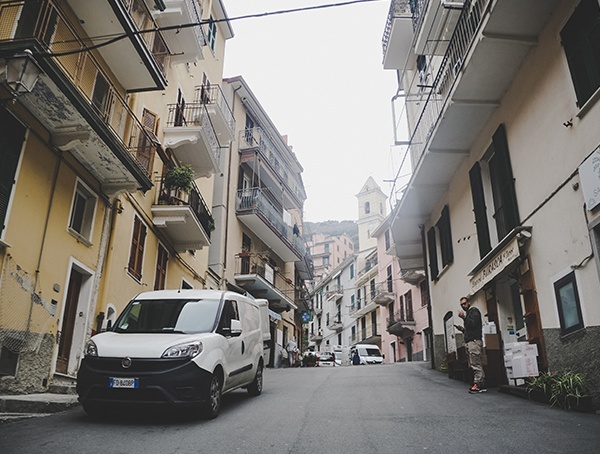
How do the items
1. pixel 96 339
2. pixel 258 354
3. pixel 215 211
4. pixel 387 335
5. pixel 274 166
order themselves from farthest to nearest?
1. pixel 387 335
2. pixel 274 166
3. pixel 215 211
4. pixel 258 354
5. pixel 96 339

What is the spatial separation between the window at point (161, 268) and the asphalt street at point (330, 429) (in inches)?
356

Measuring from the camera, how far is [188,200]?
17.8 metres

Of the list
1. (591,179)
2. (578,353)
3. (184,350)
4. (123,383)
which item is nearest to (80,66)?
(184,350)

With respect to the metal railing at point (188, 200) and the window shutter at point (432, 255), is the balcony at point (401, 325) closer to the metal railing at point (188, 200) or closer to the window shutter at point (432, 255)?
the window shutter at point (432, 255)

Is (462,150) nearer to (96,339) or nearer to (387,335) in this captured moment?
(96,339)

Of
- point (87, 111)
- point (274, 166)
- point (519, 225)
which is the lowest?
point (519, 225)

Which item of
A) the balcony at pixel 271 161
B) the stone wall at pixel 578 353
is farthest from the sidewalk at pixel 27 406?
the balcony at pixel 271 161

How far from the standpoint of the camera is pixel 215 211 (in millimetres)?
26203

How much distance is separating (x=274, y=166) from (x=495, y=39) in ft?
82.7

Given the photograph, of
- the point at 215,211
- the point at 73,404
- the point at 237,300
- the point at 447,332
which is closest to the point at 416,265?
the point at 447,332

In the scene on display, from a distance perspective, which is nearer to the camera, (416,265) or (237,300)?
(237,300)

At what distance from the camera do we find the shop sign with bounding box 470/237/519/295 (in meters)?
10.4

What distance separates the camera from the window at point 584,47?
7887 mm

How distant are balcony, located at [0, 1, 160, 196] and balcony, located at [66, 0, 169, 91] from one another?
27 cm
